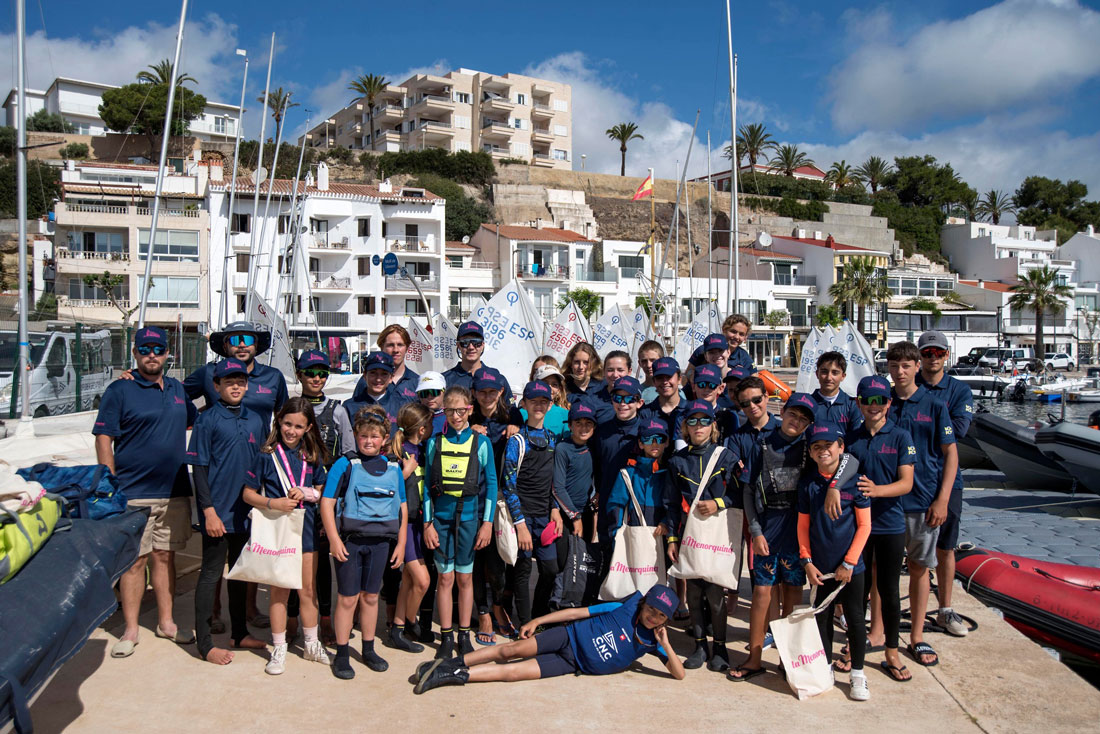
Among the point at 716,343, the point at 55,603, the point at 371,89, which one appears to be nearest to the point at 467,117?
the point at 371,89

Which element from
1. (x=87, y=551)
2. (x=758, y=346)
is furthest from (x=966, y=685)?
(x=758, y=346)

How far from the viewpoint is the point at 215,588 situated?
508 centimetres

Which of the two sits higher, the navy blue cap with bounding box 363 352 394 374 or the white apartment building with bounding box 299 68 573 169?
the white apartment building with bounding box 299 68 573 169

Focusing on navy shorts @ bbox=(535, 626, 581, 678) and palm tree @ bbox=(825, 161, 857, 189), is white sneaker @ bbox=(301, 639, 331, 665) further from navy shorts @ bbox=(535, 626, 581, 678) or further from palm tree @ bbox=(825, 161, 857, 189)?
palm tree @ bbox=(825, 161, 857, 189)

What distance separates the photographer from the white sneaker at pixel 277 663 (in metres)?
4.67

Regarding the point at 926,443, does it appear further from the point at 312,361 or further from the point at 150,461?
the point at 150,461

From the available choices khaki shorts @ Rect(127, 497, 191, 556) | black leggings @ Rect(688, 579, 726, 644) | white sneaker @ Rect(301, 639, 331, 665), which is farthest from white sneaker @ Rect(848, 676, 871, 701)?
Answer: khaki shorts @ Rect(127, 497, 191, 556)

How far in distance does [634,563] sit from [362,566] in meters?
1.74

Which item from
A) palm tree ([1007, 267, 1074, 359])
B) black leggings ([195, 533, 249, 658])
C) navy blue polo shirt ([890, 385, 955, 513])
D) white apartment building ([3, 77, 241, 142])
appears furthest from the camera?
white apartment building ([3, 77, 241, 142])

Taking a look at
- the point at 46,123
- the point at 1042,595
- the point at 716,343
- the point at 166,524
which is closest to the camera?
the point at 166,524

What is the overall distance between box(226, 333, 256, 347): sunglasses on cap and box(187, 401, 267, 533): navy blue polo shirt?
650 mm

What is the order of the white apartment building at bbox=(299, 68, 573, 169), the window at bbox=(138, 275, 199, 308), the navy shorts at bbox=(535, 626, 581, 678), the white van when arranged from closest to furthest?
the navy shorts at bbox=(535, 626, 581, 678), the white van, the window at bbox=(138, 275, 199, 308), the white apartment building at bbox=(299, 68, 573, 169)

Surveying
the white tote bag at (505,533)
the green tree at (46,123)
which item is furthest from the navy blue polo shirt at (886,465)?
the green tree at (46,123)

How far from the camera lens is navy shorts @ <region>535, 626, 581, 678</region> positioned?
15.6 ft
